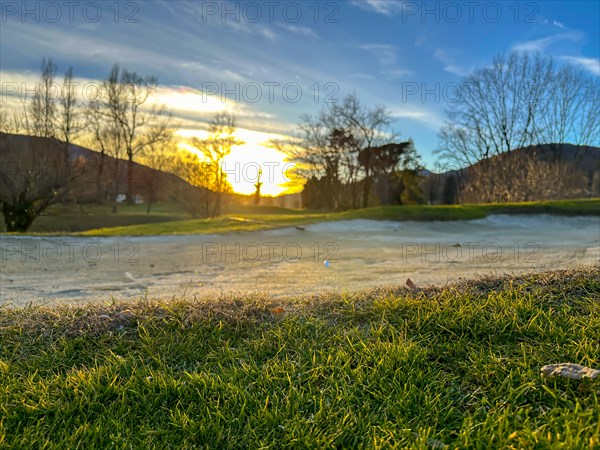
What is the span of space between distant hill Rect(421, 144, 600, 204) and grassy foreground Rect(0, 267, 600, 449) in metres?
28.0

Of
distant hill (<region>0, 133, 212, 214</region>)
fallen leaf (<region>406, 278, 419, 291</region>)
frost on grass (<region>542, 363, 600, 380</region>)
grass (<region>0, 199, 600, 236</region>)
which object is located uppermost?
distant hill (<region>0, 133, 212, 214</region>)

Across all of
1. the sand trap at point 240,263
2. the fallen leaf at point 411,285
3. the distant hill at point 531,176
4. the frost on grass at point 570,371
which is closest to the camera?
the frost on grass at point 570,371

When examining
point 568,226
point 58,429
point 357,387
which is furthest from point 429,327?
point 568,226

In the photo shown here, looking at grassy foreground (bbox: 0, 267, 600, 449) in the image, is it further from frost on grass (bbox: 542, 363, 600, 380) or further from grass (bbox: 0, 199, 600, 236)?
grass (bbox: 0, 199, 600, 236)

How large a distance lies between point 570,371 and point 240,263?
5.62 meters

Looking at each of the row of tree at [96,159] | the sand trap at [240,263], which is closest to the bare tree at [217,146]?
the row of tree at [96,159]

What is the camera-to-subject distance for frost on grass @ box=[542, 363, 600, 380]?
2014 millimetres

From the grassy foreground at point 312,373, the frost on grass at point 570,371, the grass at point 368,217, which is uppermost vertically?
the grass at point 368,217

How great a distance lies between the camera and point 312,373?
7.57 ft

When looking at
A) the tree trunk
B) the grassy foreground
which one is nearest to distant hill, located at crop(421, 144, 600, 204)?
the grassy foreground

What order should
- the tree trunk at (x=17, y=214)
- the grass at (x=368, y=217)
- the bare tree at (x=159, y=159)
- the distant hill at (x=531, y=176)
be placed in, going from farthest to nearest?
the bare tree at (x=159, y=159), the distant hill at (x=531, y=176), the tree trunk at (x=17, y=214), the grass at (x=368, y=217)

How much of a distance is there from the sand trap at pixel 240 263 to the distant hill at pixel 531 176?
1991 cm

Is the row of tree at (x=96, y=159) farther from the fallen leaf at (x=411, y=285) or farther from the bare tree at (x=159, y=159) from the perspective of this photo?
the fallen leaf at (x=411, y=285)

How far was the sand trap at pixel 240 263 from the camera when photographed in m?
4.68
